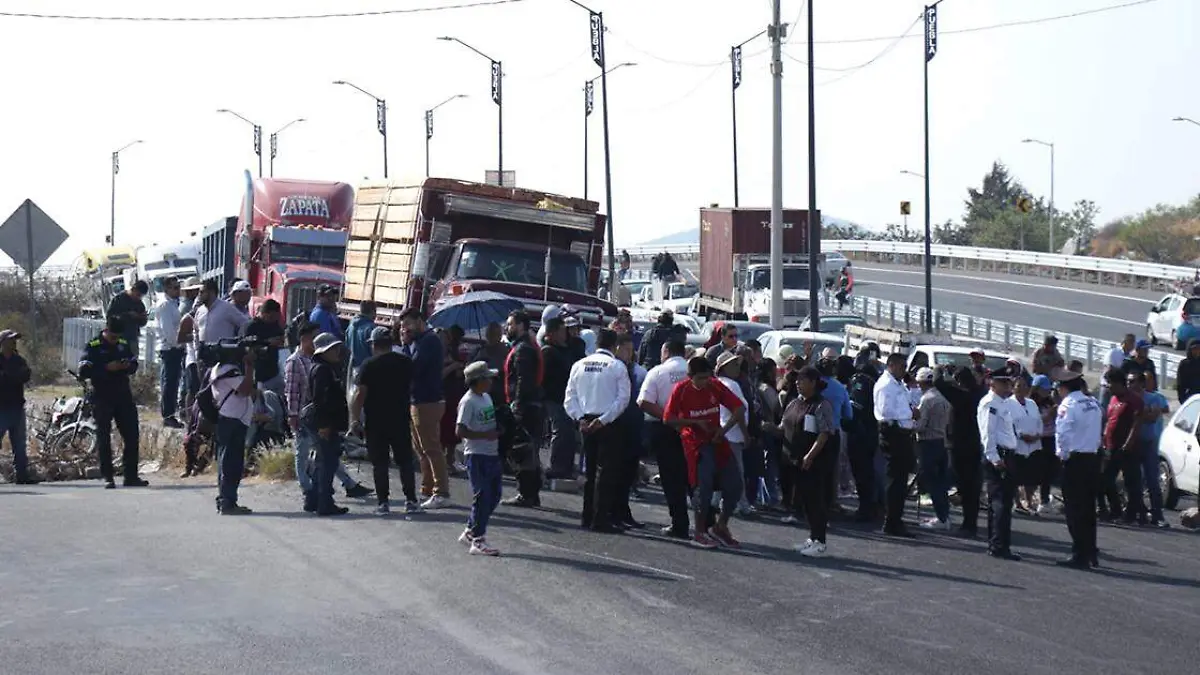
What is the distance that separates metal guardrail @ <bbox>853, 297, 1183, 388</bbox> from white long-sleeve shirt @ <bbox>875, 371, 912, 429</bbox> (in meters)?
21.8

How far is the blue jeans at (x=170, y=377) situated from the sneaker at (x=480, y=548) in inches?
459

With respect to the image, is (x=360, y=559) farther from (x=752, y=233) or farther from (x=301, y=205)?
(x=752, y=233)

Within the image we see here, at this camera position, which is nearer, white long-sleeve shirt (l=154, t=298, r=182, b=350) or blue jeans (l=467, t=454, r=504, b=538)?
blue jeans (l=467, t=454, r=504, b=538)

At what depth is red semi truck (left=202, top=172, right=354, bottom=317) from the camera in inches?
1273

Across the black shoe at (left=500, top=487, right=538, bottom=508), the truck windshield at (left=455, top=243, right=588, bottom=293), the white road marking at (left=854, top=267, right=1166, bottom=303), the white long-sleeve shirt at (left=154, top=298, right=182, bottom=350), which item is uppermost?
the white road marking at (left=854, top=267, right=1166, bottom=303)

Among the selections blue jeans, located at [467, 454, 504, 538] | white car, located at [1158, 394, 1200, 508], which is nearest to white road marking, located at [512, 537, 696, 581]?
blue jeans, located at [467, 454, 504, 538]

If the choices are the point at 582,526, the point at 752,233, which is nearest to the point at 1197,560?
the point at 582,526

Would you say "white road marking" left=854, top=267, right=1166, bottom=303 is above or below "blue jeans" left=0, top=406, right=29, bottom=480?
above

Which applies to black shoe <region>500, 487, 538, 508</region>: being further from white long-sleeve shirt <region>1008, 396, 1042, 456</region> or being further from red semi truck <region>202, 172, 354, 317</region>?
red semi truck <region>202, 172, 354, 317</region>

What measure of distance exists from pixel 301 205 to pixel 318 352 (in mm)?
18635

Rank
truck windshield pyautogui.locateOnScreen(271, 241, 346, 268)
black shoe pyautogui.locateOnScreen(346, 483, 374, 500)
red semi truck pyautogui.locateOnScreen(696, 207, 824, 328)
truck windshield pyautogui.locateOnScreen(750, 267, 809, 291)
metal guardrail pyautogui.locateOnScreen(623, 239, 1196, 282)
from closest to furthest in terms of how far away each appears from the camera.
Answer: black shoe pyautogui.locateOnScreen(346, 483, 374, 500), truck windshield pyautogui.locateOnScreen(271, 241, 346, 268), red semi truck pyautogui.locateOnScreen(696, 207, 824, 328), truck windshield pyautogui.locateOnScreen(750, 267, 809, 291), metal guardrail pyautogui.locateOnScreen(623, 239, 1196, 282)

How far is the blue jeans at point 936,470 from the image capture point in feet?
55.8

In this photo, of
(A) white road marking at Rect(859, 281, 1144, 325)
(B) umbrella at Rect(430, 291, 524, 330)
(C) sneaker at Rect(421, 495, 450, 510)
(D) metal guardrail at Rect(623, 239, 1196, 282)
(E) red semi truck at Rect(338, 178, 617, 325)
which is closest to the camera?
(C) sneaker at Rect(421, 495, 450, 510)

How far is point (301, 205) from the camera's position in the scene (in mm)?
33969
